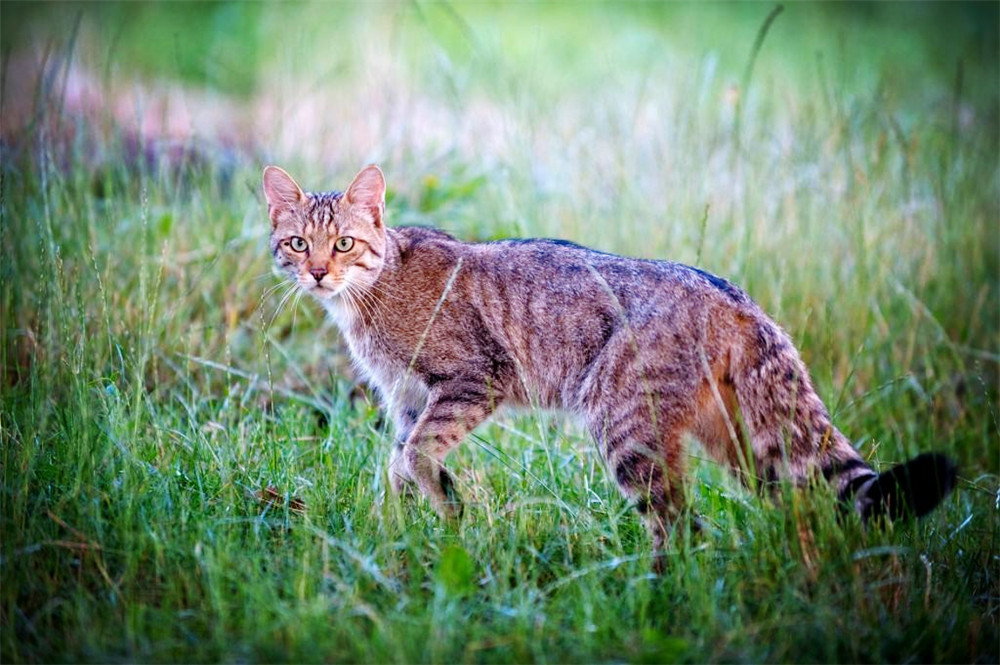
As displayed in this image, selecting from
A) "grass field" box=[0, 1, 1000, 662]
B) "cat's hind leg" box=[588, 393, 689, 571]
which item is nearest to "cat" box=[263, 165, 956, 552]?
"cat's hind leg" box=[588, 393, 689, 571]

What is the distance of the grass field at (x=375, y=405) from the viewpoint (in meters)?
3.49

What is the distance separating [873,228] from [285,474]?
4665 mm

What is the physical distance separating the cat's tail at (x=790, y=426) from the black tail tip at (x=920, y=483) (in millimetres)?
103

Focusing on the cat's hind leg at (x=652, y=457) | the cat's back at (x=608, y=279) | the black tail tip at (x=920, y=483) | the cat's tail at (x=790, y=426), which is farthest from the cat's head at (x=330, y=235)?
Result: the black tail tip at (x=920, y=483)

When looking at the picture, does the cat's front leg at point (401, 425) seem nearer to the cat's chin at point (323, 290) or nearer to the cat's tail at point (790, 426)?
the cat's chin at point (323, 290)

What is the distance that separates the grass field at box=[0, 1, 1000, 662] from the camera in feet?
11.5

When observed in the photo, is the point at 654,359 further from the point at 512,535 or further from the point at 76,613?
the point at 76,613

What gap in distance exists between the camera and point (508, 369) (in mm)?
4668

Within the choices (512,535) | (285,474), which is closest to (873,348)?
(512,535)

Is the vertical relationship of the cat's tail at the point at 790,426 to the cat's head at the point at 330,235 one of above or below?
below

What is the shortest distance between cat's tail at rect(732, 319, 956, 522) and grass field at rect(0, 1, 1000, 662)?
167 mm

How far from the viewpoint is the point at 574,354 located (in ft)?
14.8

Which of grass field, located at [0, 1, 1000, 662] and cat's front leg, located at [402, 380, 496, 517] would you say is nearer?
grass field, located at [0, 1, 1000, 662]

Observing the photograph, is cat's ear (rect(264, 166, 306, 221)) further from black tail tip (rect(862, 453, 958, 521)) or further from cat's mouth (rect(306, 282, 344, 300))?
black tail tip (rect(862, 453, 958, 521))
